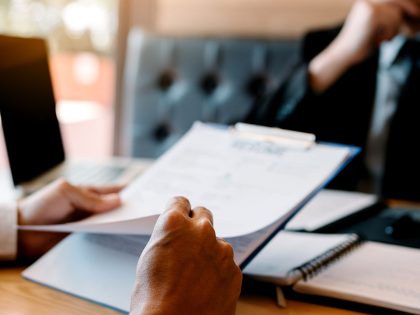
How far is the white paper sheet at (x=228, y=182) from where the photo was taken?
521mm

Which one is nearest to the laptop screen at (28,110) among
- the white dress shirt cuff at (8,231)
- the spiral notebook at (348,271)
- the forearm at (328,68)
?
the white dress shirt cuff at (8,231)

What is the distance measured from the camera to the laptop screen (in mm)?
877

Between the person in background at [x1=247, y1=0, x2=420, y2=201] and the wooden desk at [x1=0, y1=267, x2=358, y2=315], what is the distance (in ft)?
2.50

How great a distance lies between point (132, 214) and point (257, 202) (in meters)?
0.14

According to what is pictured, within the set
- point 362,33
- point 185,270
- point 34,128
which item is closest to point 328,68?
point 362,33

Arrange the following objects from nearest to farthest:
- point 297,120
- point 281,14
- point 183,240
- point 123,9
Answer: point 183,240
point 297,120
point 281,14
point 123,9

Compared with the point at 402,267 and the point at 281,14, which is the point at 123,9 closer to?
the point at 281,14

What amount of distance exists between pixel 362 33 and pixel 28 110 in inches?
30.4

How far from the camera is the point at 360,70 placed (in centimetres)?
133

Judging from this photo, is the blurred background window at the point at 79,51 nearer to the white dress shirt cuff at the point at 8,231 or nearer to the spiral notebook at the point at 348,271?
the white dress shirt cuff at the point at 8,231

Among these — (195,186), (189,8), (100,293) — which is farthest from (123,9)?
(100,293)

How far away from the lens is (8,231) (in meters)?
0.59

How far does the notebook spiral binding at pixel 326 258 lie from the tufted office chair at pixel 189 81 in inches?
33.4

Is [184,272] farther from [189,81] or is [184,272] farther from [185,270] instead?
[189,81]
